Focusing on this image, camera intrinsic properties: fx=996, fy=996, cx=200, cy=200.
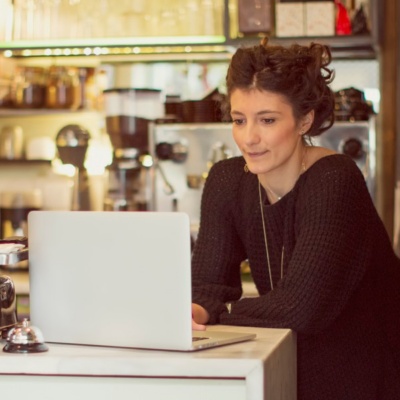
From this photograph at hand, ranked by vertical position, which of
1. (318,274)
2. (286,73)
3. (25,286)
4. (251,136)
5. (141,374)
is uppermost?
(286,73)

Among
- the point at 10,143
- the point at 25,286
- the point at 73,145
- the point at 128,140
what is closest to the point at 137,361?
the point at 25,286

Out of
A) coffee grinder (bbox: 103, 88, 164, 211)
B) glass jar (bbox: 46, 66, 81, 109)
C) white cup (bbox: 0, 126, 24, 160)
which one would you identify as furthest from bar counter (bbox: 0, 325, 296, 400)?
white cup (bbox: 0, 126, 24, 160)

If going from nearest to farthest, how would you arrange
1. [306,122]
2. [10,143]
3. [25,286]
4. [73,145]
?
[306,122], [25,286], [73,145], [10,143]

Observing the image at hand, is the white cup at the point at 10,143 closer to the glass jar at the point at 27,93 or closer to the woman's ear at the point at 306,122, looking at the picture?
the glass jar at the point at 27,93

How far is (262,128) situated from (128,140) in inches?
89.9

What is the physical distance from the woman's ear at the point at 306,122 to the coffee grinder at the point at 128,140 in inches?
83.7

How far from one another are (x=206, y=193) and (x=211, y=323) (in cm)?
41

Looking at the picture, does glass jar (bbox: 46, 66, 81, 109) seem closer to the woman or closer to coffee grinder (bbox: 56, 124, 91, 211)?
coffee grinder (bbox: 56, 124, 91, 211)

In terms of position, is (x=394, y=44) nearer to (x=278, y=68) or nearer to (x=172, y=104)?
(x=172, y=104)

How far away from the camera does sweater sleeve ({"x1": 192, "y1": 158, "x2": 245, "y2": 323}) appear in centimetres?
235

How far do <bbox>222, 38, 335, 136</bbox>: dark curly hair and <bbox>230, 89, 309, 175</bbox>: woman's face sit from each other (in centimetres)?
2

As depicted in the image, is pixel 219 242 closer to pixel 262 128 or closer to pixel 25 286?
pixel 262 128

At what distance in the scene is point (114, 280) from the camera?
171cm

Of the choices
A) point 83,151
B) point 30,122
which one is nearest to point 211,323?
point 83,151
